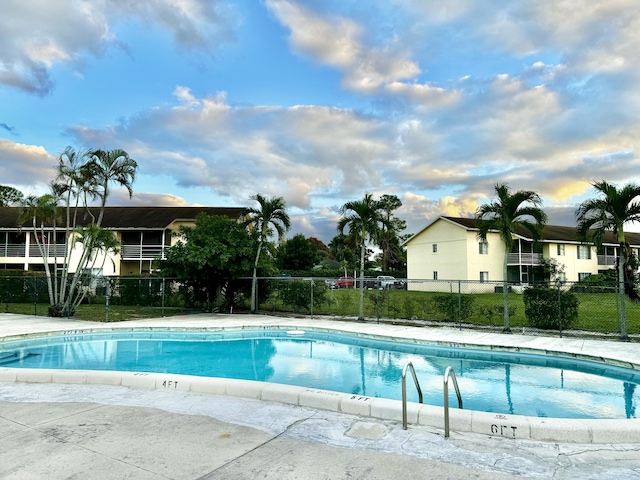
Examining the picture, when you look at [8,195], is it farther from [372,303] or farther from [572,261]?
[572,261]

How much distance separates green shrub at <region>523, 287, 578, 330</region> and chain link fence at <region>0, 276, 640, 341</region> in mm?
27

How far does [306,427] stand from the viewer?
16.8ft

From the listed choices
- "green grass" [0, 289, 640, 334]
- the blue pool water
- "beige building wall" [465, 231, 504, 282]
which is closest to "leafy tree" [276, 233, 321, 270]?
"beige building wall" [465, 231, 504, 282]

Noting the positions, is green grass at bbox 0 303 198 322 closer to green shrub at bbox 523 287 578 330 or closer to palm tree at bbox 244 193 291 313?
palm tree at bbox 244 193 291 313

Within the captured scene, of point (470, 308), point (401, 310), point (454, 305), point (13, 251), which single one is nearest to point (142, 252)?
point (13, 251)

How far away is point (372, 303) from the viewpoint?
1844cm

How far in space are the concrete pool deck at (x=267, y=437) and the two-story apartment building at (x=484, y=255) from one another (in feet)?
99.7

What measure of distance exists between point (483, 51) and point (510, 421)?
11.1 metres

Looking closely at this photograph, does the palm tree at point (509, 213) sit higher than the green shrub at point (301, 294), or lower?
higher

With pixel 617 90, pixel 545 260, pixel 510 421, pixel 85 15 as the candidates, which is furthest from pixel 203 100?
pixel 545 260

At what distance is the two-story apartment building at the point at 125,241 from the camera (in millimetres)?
33250

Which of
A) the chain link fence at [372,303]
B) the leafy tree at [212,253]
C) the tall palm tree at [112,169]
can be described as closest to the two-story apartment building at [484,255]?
the chain link fence at [372,303]

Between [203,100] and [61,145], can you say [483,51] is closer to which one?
[203,100]

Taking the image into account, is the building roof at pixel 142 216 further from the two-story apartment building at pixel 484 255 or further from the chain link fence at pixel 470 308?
the two-story apartment building at pixel 484 255
